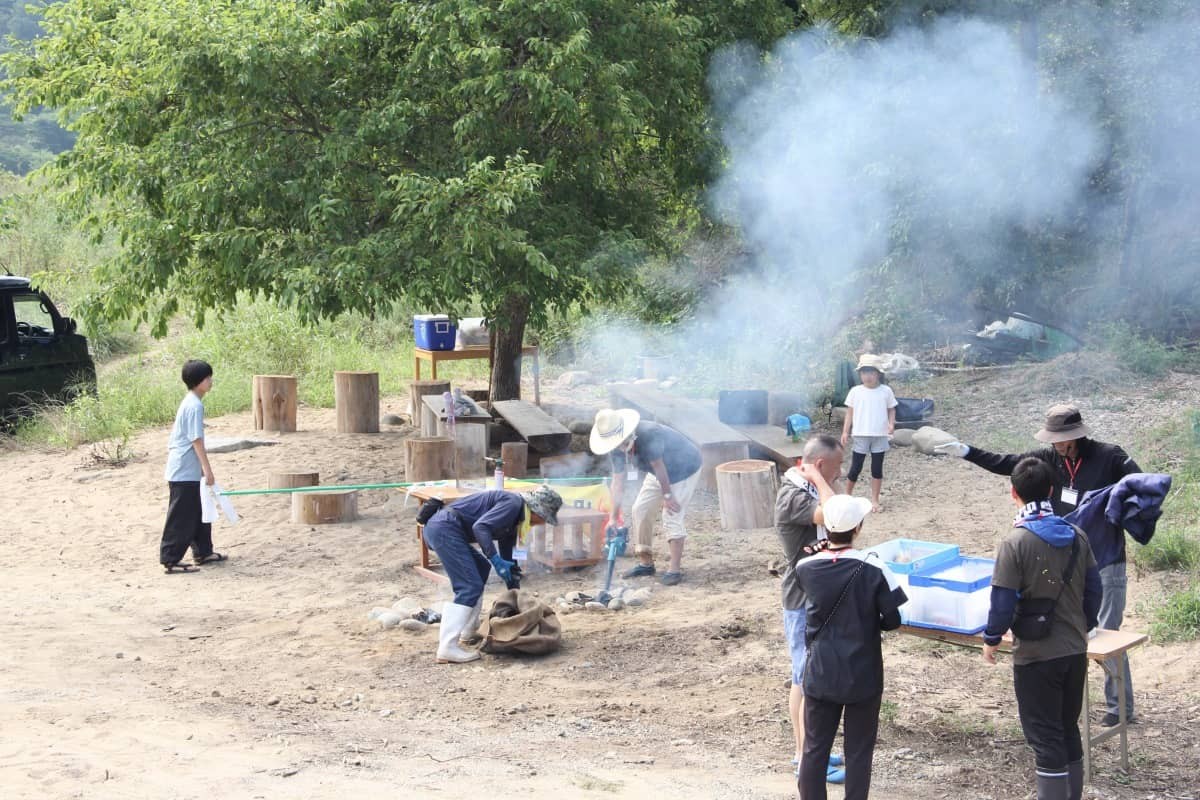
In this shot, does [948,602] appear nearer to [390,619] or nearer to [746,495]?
[390,619]

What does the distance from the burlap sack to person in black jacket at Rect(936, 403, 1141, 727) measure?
261cm

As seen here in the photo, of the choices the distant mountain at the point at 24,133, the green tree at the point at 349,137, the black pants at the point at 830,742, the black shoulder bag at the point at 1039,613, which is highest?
the distant mountain at the point at 24,133

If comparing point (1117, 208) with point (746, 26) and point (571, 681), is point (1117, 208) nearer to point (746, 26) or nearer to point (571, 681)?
point (746, 26)

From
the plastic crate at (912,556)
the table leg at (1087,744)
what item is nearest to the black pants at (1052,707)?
the table leg at (1087,744)

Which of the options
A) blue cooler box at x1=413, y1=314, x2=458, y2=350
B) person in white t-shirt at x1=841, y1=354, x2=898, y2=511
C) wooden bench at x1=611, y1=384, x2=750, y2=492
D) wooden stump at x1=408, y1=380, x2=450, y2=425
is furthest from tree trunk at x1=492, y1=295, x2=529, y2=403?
person in white t-shirt at x1=841, y1=354, x2=898, y2=511

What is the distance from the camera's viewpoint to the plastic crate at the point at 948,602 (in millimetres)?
4750

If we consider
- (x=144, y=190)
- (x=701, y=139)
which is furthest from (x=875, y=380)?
(x=144, y=190)

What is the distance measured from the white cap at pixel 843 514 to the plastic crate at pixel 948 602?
94cm

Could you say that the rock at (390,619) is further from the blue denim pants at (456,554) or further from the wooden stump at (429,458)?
the wooden stump at (429,458)

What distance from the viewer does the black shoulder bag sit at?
418cm

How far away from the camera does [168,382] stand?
15914mm

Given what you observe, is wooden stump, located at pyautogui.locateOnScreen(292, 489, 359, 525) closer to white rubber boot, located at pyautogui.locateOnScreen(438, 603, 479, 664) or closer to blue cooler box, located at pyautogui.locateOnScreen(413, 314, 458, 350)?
white rubber boot, located at pyautogui.locateOnScreen(438, 603, 479, 664)

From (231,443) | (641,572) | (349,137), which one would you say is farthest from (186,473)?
(231,443)

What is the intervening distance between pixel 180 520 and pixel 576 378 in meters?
9.45
